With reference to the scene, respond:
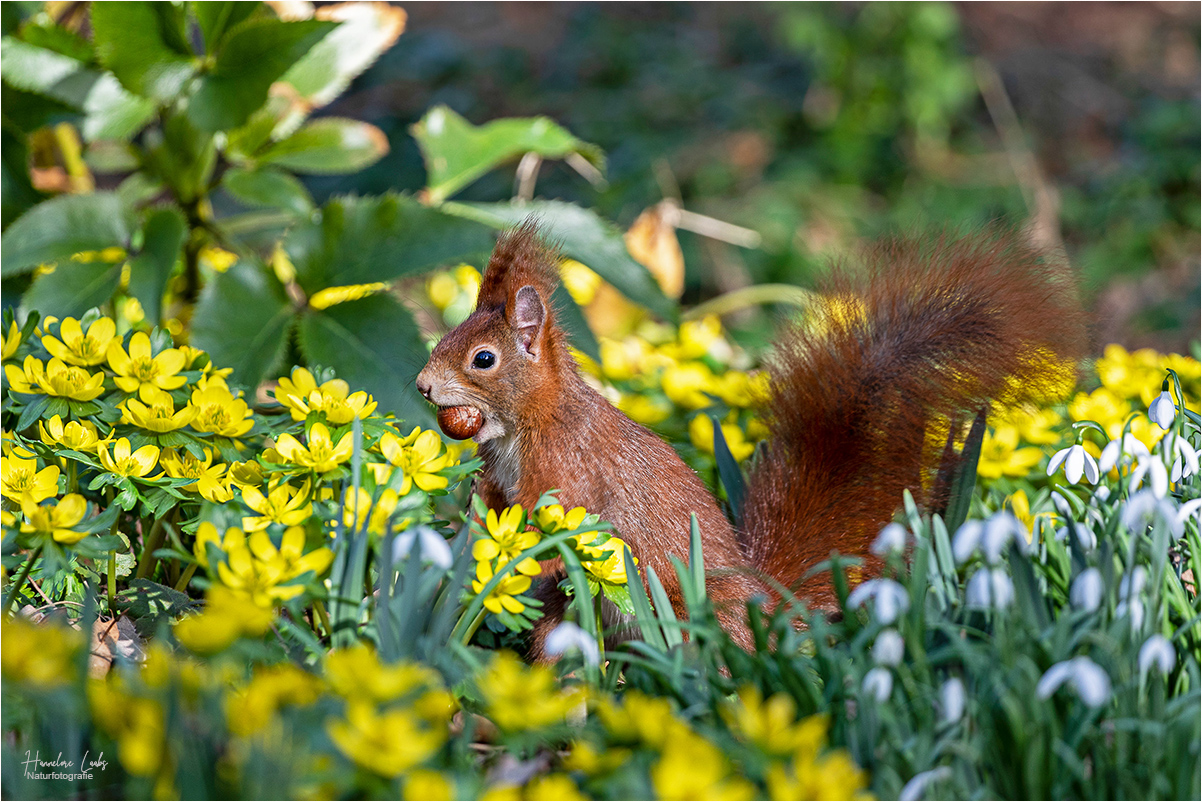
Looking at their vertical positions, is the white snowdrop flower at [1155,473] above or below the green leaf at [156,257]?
below

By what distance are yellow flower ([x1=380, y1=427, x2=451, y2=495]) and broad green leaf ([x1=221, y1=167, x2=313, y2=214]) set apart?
0.88 meters

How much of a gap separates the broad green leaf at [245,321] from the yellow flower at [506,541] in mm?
627

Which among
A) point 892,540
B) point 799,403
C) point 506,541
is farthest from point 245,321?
point 892,540

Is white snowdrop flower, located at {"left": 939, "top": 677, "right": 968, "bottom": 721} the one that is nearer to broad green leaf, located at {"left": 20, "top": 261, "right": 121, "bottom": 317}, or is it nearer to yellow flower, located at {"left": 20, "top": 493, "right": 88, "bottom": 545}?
yellow flower, located at {"left": 20, "top": 493, "right": 88, "bottom": 545}

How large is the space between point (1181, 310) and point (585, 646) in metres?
3.46

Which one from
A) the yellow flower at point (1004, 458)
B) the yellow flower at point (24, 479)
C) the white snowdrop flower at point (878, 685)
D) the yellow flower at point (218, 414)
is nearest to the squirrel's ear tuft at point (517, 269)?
the yellow flower at point (218, 414)

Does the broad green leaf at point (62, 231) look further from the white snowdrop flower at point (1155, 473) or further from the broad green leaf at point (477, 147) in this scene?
the white snowdrop flower at point (1155, 473)

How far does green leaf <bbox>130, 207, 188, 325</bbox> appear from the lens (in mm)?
1674

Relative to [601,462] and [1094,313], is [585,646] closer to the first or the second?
[601,462]

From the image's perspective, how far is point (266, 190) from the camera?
74.9 inches

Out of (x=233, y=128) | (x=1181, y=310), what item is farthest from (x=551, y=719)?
(x=1181, y=310)

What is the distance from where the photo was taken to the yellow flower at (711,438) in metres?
1.73

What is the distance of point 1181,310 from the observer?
11.9 ft

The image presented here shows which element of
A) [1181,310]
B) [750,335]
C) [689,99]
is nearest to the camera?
[750,335]
